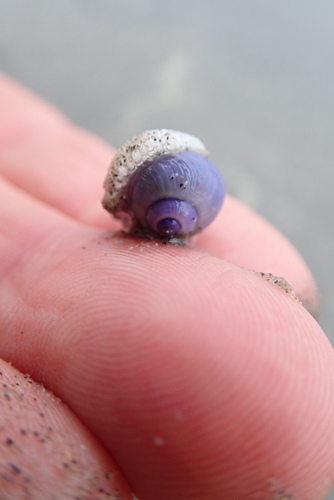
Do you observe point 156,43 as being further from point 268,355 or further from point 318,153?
point 268,355

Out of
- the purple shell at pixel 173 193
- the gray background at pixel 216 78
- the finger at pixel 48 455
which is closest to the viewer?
the finger at pixel 48 455

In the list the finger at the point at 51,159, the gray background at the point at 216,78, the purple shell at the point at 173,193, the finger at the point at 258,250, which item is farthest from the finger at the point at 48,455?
the gray background at the point at 216,78

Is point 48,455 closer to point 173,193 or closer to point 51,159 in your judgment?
point 173,193

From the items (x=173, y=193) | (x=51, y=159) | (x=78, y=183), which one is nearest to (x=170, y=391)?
(x=173, y=193)

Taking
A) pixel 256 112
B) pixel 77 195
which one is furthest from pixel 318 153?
pixel 77 195

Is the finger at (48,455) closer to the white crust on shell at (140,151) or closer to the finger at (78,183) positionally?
the white crust on shell at (140,151)

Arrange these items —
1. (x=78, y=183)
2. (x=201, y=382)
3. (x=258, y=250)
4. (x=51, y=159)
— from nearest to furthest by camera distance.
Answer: (x=201, y=382), (x=258, y=250), (x=78, y=183), (x=51, y=159)

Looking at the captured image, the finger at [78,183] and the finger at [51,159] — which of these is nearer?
the finger at [78,183]
